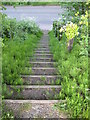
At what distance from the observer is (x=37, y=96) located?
3465mm

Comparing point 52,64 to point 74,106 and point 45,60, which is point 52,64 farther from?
point 74,106

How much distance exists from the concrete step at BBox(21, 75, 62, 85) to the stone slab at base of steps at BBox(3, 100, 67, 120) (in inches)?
28.2

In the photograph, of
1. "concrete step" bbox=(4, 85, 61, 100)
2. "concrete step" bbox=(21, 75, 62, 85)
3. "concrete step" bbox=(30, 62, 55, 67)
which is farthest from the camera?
"concrete step" bbox=(30, 62, 55, 67)

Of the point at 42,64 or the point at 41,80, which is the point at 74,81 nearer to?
the point at 41,80

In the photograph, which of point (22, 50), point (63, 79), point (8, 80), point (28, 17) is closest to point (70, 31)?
point (22, 50)

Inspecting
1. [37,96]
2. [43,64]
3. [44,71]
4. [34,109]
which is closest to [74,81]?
[37,96]

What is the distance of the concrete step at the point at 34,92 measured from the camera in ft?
11.2

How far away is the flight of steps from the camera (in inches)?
117

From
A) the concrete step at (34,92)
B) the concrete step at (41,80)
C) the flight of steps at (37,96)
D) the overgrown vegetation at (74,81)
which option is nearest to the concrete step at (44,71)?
the flight of steps at (37,96)

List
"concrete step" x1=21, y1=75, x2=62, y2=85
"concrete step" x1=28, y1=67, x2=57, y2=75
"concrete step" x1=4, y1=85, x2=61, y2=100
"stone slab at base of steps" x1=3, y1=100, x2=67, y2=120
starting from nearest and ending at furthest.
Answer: "stone slab at base of steps" x1=3, y1=100, x2=67, y2=120
"concrete step" x1=4, y1=85, x2=61, y2=100
"concrete step" x1=21, y1=75, x2=62, y2=85
"concrete step" x1=28, y1=67, x2=57, y2=75

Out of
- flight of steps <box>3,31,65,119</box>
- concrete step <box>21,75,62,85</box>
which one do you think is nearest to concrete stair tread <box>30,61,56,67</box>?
flight of steps <box>3,31,65,119</box>

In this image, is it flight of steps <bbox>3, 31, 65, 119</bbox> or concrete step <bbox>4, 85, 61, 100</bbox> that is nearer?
flight of steps <bbox>3, 31, 65, 119</bbox>

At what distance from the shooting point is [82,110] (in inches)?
116

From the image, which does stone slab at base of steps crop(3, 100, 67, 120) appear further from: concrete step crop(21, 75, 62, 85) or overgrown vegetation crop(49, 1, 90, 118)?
concrete step crop(21, 75, 62, 85)
